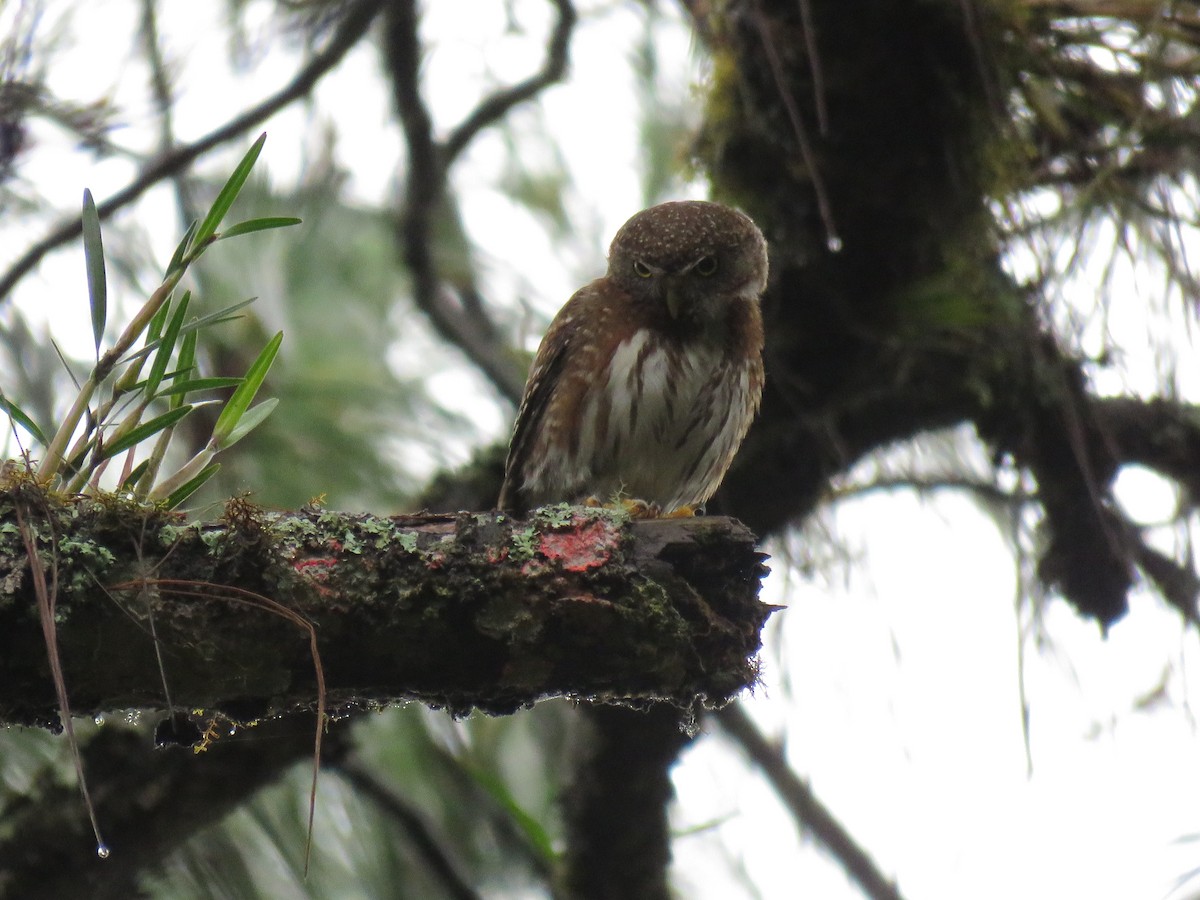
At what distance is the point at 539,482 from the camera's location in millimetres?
3611

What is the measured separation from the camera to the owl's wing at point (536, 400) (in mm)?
3699

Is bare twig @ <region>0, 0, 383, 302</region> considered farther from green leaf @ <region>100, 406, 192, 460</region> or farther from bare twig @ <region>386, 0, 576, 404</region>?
green leaf @ <region>100, 406, 192, 460</region>

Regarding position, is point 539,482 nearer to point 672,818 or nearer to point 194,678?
point 672,818

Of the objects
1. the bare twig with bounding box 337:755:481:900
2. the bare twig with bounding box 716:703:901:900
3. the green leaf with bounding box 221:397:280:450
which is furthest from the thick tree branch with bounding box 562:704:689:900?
the green leaf with bounding box 221:397:280:450

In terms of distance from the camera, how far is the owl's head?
141 inches

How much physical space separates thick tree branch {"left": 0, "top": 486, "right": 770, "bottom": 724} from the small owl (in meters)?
1.39

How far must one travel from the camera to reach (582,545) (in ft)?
6.75

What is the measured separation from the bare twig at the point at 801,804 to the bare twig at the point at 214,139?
8.27 feet

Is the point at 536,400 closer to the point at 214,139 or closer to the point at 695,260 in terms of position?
the point at 695,260

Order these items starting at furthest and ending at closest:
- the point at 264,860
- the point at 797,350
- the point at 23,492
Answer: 1. the point at 797,350
2. the point at 264,860
3. the point at 23,492

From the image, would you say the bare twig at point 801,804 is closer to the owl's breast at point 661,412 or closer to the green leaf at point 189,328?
the owl's breast at point 661,412

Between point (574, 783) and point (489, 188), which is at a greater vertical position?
point (489, 188)

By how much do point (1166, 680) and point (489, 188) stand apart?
363cm

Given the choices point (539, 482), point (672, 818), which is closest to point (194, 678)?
point (539, 482)
